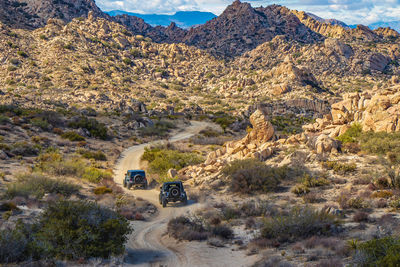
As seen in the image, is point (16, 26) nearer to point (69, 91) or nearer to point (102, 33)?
point (102, 33)

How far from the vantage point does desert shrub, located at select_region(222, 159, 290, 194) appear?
19.7 metres

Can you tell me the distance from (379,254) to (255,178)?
12.0m

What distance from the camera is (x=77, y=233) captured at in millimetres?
9617

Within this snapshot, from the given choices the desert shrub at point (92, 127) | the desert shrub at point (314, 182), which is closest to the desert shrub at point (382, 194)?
the desert shrub at point (314, 182)

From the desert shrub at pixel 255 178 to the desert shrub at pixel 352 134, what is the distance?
6276 mm

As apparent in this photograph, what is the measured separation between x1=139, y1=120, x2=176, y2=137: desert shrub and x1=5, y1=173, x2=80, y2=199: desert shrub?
27.0 metres

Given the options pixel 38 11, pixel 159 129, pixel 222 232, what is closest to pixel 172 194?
pixel 222 232

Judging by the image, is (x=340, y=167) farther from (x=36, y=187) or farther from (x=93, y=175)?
(x=36, y=187)

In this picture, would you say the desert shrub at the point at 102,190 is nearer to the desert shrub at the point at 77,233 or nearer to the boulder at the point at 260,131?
the desert shrub at the point at 77,233

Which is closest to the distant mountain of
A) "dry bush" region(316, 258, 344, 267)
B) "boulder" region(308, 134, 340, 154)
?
"boulder" region(308, 134, 340, 154)

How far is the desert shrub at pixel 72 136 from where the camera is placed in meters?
36.2

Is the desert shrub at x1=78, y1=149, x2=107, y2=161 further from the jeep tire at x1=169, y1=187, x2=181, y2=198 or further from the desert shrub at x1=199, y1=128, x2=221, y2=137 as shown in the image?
the desert shrub at x1=199, y1=128, x2=221, y2=137

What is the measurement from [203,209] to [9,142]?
72.3 ft

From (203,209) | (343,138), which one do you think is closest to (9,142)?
(203,209)
